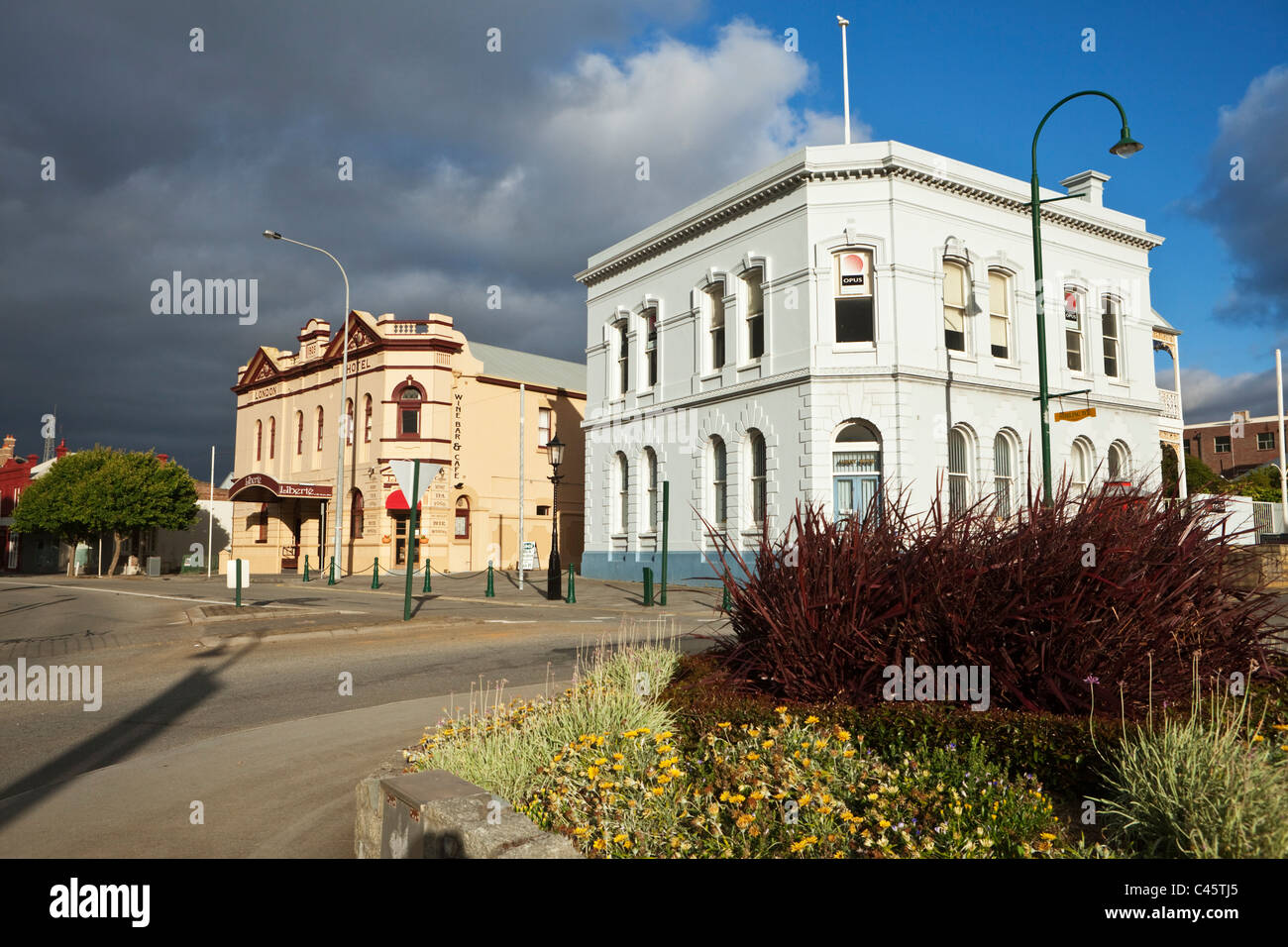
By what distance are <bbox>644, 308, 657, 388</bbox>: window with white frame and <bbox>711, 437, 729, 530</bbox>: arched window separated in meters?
4.03

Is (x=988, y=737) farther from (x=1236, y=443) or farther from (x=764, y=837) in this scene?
(x=1236, y=443)

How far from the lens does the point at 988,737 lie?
4.40 meters

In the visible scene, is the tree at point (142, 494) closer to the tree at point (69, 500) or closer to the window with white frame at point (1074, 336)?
the tree at point (69, 500)

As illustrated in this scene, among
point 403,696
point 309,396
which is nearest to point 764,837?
point 403,696

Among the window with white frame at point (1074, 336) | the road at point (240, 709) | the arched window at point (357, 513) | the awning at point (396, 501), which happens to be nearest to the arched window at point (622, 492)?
the awning at point (396, 501)

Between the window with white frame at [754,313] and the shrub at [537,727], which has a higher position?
the window with white frame at [754,313]

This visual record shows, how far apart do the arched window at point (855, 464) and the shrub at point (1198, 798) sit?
18817 millimetres

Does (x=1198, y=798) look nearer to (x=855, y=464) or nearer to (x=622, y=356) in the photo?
(x=855, y=464)

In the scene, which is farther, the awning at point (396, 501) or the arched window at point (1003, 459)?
the awning at point (396, 501)

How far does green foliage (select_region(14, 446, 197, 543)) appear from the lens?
144 feet

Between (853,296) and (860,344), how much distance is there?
4.39ft

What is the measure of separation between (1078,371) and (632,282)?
1445 centimetres

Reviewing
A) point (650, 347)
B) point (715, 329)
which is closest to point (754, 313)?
point (715, 329)

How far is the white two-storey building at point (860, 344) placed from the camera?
884 inches
